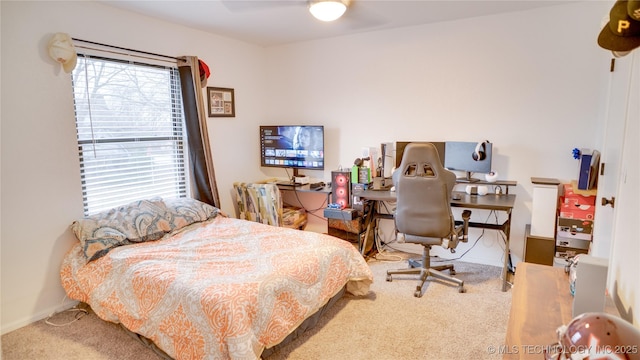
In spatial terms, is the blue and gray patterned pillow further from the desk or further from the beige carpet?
the desk

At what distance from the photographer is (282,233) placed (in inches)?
120

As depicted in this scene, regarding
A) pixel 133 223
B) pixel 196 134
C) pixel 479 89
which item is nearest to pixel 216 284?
pixel 133 223

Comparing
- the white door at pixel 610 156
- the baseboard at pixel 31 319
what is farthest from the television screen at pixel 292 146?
the white door at pixel 610 156

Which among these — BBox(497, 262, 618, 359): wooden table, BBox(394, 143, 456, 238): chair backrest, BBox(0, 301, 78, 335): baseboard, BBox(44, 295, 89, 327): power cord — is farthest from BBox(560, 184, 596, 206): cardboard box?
BBox(0, 301, 78, 335): baseboard

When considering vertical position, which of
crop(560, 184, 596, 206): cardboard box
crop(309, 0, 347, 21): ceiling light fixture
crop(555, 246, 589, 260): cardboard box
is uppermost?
crop(309, 0, 347, 21): ceiling light fixture

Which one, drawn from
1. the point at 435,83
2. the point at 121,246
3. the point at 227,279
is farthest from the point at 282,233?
the point at 435,83

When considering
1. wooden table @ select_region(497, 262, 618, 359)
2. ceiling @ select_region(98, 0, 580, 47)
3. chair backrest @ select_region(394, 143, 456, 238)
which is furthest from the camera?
ceiling @ select_region(98, 0, 580, 47)

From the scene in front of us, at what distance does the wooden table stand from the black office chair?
3.70ft

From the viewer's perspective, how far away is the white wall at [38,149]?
253 cm

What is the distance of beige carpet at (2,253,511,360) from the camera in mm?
2305

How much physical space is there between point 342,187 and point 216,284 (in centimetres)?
208

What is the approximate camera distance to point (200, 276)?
7.35ft

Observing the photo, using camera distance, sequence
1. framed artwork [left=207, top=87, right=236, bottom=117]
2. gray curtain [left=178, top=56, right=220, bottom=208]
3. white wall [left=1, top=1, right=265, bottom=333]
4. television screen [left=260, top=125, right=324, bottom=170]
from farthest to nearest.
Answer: television screen [left=260, top=125, right=324, bottom=170]
framed artwork [left=207, top=87, right=236, bottom=117]
gray curtain [left=178, top=56, right=220, bottom=208]
white wall [left=1, top=1, right=265, bottom=333]

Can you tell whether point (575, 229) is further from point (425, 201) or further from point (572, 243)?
point (425, 201)
